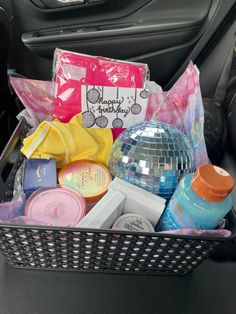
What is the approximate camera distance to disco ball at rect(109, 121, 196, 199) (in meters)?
0.59

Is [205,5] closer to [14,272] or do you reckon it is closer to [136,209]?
[136,209]

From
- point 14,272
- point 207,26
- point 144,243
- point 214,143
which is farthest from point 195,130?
point 207,26

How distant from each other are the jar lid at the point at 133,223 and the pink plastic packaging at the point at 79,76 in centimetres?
31

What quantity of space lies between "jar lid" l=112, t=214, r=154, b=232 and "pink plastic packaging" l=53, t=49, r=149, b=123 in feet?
1.00

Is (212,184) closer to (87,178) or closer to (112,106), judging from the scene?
(87,178)

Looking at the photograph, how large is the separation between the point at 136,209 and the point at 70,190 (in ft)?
0.38

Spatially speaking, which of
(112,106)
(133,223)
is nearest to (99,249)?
Answer: (133,223)

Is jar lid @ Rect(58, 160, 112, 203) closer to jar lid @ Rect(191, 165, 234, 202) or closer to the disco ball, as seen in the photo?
the disco ball

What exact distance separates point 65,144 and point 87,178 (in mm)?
85

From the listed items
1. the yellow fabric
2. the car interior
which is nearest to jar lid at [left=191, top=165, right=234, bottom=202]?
the yellow fabric

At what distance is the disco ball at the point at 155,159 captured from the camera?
0.59 metres

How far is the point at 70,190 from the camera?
604 mm

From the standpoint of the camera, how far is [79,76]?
79 cm

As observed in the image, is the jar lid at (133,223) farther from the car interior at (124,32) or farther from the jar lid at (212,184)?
the car interior at (124,32)
